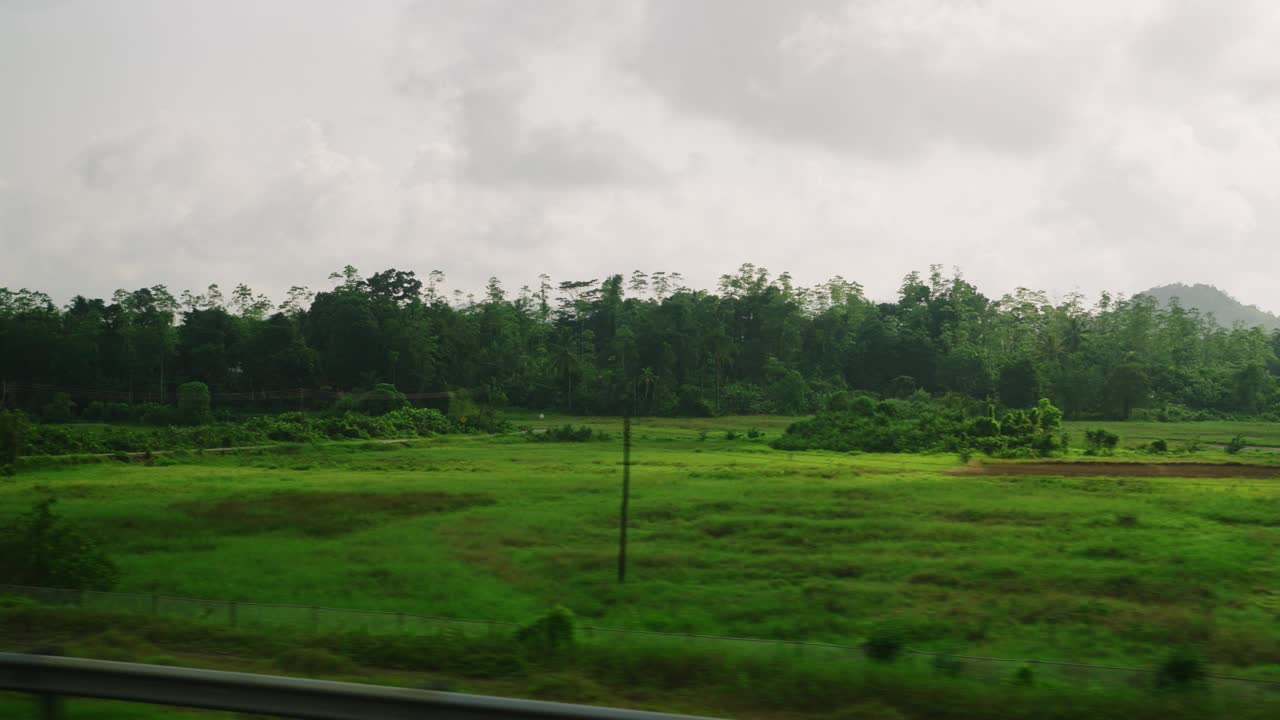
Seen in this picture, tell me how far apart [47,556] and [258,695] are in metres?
12.1

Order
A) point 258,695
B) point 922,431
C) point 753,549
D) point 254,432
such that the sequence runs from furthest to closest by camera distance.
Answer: point 254,432 → point 922,431 → point 753,549 → point 258,695

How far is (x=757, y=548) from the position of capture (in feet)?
72.5

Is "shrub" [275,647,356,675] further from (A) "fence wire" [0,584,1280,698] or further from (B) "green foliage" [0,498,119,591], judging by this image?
(B) "green foliage" [0,498,119,591]

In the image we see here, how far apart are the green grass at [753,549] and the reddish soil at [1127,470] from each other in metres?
3.17

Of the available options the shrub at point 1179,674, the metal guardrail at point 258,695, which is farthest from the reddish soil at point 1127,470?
the metal guardrail at point 258,695

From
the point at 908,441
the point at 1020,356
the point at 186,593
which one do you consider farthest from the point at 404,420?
the point at 1020,356

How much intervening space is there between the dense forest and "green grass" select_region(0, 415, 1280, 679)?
37685 mm

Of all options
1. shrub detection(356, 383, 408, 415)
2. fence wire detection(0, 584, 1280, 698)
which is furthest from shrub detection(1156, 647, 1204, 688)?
shrub detection(356, 383, 408, 415)

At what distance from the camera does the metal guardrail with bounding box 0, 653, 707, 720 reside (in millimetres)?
4203

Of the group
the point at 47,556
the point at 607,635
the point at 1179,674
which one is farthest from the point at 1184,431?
the point at 47,556

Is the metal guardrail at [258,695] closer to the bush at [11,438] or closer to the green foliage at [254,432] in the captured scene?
the bush at [11,438]

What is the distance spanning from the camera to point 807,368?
317 ft

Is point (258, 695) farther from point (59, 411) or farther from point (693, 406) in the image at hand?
point (693, 406)

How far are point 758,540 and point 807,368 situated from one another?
7534 cm
